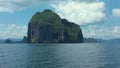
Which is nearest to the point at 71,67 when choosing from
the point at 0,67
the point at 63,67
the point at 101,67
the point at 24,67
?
the point at 63,67

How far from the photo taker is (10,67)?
238ft

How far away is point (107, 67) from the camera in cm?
7038

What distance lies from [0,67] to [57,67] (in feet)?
53.9

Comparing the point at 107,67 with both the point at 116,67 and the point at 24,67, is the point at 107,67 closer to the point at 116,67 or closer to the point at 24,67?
the point at 116,67

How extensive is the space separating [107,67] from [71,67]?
10089mm

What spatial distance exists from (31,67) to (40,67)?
2.54m

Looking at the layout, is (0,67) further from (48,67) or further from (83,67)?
(83,67)

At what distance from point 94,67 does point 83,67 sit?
3.10 meters

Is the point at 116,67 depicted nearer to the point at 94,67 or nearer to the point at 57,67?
the point at 94,67

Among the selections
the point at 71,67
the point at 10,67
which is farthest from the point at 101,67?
the point at 10,67

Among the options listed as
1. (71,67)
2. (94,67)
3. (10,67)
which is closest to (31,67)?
(10,67)

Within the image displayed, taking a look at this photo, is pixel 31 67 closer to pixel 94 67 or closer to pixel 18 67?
pixel 18 67

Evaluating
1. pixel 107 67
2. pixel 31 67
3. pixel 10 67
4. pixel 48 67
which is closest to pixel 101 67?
pixel 107 67

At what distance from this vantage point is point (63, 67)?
70.8 m
